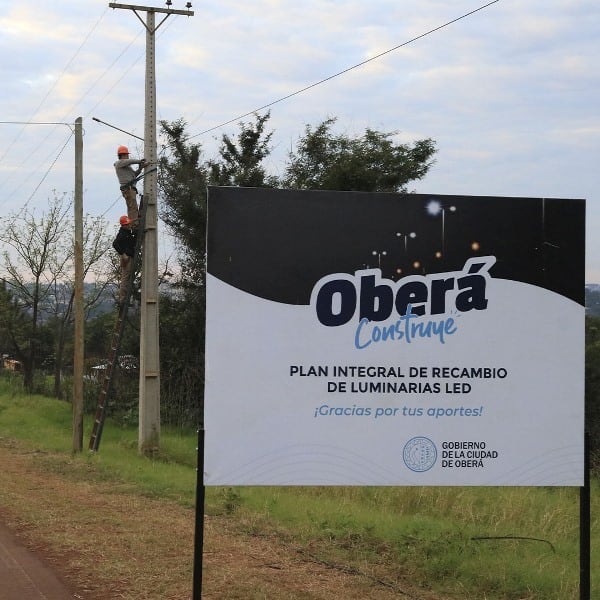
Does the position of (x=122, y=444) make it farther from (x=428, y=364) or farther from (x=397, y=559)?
(x=428, y=364)

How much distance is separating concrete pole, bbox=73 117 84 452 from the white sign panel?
1315 cm

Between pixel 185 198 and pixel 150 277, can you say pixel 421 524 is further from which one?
pixel 185 198

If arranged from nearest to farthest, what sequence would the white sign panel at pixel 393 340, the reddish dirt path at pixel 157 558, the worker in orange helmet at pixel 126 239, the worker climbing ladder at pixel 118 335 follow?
the white sign panel at pixel 393 340 → the reddish dirt path at pixel 157 558 → the worker climbing ladder at pixel 118 335 → the worker in orange helmet at pixel 126 239

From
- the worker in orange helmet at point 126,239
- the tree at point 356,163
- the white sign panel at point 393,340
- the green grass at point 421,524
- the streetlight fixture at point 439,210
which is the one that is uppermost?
the tree at point 356,163

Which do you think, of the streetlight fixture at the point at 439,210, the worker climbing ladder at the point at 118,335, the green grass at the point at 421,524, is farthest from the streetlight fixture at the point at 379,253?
the worker climbing ladder at the point at 118,335

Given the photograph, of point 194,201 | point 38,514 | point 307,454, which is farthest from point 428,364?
point 194,201

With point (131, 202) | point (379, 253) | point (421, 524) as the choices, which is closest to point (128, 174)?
point (131, 202)

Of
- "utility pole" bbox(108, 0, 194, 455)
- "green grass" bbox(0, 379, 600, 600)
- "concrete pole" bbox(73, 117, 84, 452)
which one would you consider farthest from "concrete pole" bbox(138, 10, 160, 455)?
"concrete pole" bbox(73, 117, 84, 452)

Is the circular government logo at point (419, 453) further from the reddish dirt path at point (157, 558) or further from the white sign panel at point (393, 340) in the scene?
the reddish dirt path at point (157, 558)

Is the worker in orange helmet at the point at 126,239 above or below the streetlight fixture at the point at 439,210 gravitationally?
above

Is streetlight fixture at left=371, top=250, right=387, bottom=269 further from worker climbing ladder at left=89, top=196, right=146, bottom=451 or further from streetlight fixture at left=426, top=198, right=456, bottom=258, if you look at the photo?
worker climbing ladder at left=89, top=196, right=146, bottom=451

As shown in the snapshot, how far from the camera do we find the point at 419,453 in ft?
18.2

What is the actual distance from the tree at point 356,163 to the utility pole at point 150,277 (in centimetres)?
1106

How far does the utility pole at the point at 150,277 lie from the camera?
58.7 feet
